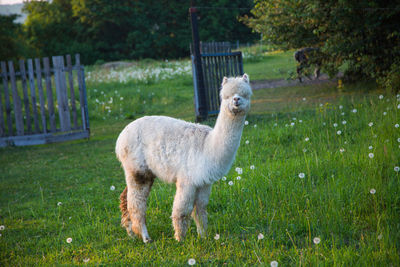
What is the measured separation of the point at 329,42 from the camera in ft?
32.1

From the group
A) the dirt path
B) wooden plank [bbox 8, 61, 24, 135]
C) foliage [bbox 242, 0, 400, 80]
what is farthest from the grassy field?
the dirt path

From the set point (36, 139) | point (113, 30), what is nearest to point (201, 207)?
point (36, 139)

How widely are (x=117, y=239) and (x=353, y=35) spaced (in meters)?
8.70

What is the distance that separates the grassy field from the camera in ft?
11.9

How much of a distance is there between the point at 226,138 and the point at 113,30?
41122 millimetres

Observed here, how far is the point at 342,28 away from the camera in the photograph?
980 centimetres

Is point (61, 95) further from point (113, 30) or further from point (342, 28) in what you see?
point (113, 30)

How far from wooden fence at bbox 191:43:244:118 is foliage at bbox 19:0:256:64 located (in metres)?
25.7

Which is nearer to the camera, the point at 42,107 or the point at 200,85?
the point at 42,107

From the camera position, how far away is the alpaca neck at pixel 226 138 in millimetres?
3693

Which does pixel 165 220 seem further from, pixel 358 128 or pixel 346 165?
pixel 358 128

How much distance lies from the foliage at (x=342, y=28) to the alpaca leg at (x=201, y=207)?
21.6 feet

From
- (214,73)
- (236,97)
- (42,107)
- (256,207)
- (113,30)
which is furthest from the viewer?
(113,30)

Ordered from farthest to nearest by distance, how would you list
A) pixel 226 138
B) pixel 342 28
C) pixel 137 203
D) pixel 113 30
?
pixel 113 30, pixel 342 28, pixel 137 203, pixel 226 138
